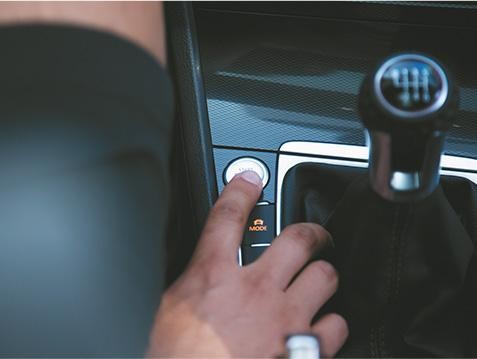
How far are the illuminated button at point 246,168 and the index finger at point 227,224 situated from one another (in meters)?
0.02

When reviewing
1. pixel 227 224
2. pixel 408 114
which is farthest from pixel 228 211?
pixel 408 114

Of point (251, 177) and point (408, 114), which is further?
point (251, 177)

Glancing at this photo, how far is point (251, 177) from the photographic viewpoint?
2.23 feet

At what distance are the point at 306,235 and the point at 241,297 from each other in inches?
3.2

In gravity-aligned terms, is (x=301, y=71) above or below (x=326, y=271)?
above

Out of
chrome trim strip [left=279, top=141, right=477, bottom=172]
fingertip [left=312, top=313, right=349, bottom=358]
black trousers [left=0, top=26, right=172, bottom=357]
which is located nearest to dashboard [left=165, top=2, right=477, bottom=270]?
chrome trim strip [left=279, top=141, right=477, bottom=172]

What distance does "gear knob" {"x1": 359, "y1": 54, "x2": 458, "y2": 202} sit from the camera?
43 cm

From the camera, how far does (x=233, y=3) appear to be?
0.66m

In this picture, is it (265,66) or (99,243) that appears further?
(265,66)

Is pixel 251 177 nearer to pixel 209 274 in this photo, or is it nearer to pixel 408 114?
pixel 209 274

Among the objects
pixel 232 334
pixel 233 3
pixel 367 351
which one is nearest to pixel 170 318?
pixel 232 334

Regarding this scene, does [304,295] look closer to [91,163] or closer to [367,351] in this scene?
[367,351]

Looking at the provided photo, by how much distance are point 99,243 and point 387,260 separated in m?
0.25

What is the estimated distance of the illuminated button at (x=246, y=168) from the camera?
683mm
